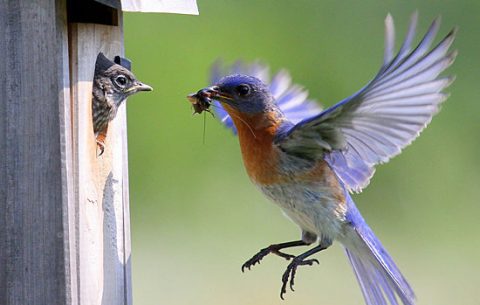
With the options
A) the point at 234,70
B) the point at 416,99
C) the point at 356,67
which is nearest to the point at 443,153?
the point at 356,67

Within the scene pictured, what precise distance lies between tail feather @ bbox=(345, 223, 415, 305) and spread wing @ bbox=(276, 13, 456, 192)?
0.30 meters

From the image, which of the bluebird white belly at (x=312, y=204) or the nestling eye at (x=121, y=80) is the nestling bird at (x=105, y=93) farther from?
the bluebird white belly at (x=312, y=204)

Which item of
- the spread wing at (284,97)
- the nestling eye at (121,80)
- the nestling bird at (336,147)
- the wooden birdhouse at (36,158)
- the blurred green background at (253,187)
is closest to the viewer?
the wooden birdhouse at (36,158)

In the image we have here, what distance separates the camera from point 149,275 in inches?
410

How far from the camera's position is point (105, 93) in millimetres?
5594

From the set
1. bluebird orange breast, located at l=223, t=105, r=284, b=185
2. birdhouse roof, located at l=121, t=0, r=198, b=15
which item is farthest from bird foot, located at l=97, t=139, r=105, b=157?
bluebird orange breast, located at l=223, t=105, r=284, b=185

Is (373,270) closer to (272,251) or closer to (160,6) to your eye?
(272,251)

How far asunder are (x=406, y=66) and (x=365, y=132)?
525 mm

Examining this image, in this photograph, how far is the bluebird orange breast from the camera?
6082 mm

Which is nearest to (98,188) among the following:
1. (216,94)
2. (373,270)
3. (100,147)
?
(100,147)

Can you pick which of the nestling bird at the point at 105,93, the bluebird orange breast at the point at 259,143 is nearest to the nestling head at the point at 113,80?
the nestling bird at the point at 105,93

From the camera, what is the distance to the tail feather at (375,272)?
20.7ft

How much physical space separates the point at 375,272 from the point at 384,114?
3.52 feet

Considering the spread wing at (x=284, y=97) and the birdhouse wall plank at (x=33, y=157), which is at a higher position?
the spread wing at (x=284, y=97)
